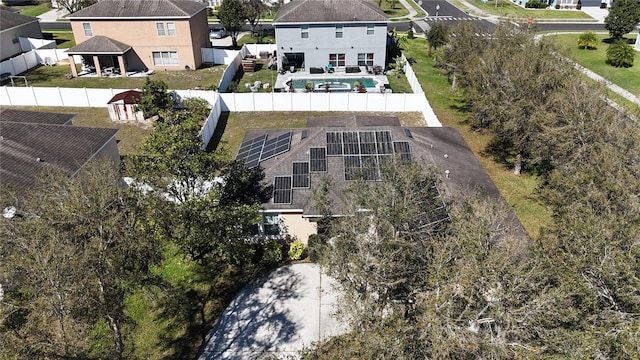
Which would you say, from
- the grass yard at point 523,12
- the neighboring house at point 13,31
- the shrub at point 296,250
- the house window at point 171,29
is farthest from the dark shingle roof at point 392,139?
the grass yard at point 523,12

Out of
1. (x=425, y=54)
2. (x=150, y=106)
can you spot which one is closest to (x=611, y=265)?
(x=150, y=106)

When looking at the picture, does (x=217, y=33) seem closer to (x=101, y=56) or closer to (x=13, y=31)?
(x=101, y=56)

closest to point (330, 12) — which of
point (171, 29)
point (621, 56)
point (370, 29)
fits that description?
point (370, 29)

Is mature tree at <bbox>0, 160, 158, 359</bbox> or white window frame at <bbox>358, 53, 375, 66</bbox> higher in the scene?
mature tree at <bbox>0, 160, 158, 359</bbox>

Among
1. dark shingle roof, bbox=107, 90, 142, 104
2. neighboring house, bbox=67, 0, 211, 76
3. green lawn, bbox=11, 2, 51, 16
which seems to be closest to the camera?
dark shingle roof, bbox=107, 90, 142, 104

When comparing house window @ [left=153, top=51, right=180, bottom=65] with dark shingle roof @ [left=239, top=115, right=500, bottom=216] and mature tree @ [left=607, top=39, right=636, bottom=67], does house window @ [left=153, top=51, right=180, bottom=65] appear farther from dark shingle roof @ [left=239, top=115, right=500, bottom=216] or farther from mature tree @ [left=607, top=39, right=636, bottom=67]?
mature tree @ [left=607, top=39, right=636, bottom=67]

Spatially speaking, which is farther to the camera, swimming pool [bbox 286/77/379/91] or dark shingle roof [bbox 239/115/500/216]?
swimming pool [bbox 286/77/379/91]

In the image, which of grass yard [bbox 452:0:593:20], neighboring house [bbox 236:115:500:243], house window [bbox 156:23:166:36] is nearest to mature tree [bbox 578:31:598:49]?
grass yard [bbox 452:0:593:20]
